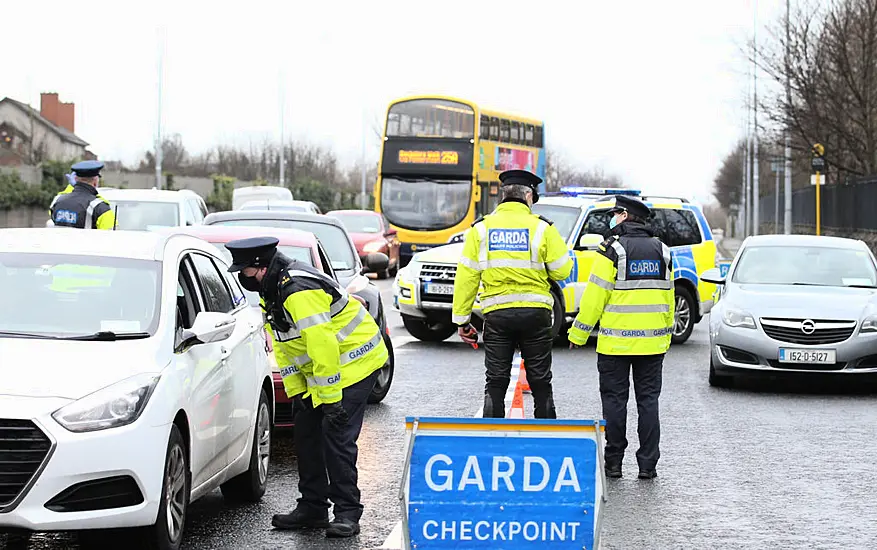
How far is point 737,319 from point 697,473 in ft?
16.6

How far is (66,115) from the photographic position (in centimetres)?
10375

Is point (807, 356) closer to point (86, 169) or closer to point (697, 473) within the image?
point (697, 473)

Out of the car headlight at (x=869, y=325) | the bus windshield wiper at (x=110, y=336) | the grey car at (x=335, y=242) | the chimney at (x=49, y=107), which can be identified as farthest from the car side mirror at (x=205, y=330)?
the chimney at (x=49, y=107)

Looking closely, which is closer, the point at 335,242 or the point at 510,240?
the point at 510,240

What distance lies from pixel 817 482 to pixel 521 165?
103 ft

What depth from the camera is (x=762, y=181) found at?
96250 millimetres

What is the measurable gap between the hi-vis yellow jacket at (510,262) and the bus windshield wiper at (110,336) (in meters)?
2.78

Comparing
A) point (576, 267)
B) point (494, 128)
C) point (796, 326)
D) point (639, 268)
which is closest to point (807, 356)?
point (796, 326)

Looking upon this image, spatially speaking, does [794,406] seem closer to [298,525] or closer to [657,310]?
[657,310]

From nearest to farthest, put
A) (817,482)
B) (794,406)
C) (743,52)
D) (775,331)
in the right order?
1. (817,482)
2. (794,406)
3. (775,331)
4. (743,52)

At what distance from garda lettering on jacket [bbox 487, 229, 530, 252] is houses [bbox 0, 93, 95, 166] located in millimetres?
60829

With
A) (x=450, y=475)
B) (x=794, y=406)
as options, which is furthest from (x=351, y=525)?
(x=794, y=406)

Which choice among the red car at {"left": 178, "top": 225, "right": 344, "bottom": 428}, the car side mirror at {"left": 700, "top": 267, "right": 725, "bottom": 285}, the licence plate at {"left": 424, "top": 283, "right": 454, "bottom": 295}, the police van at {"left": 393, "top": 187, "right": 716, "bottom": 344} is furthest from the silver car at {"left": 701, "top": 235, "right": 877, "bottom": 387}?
the red car at {"left": 178, "top": 225, "right": 344, "bottom": 428}

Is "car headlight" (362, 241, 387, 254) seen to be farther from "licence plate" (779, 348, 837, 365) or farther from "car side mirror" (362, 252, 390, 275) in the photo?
"licence plate" (779, 348, 837, 365)
